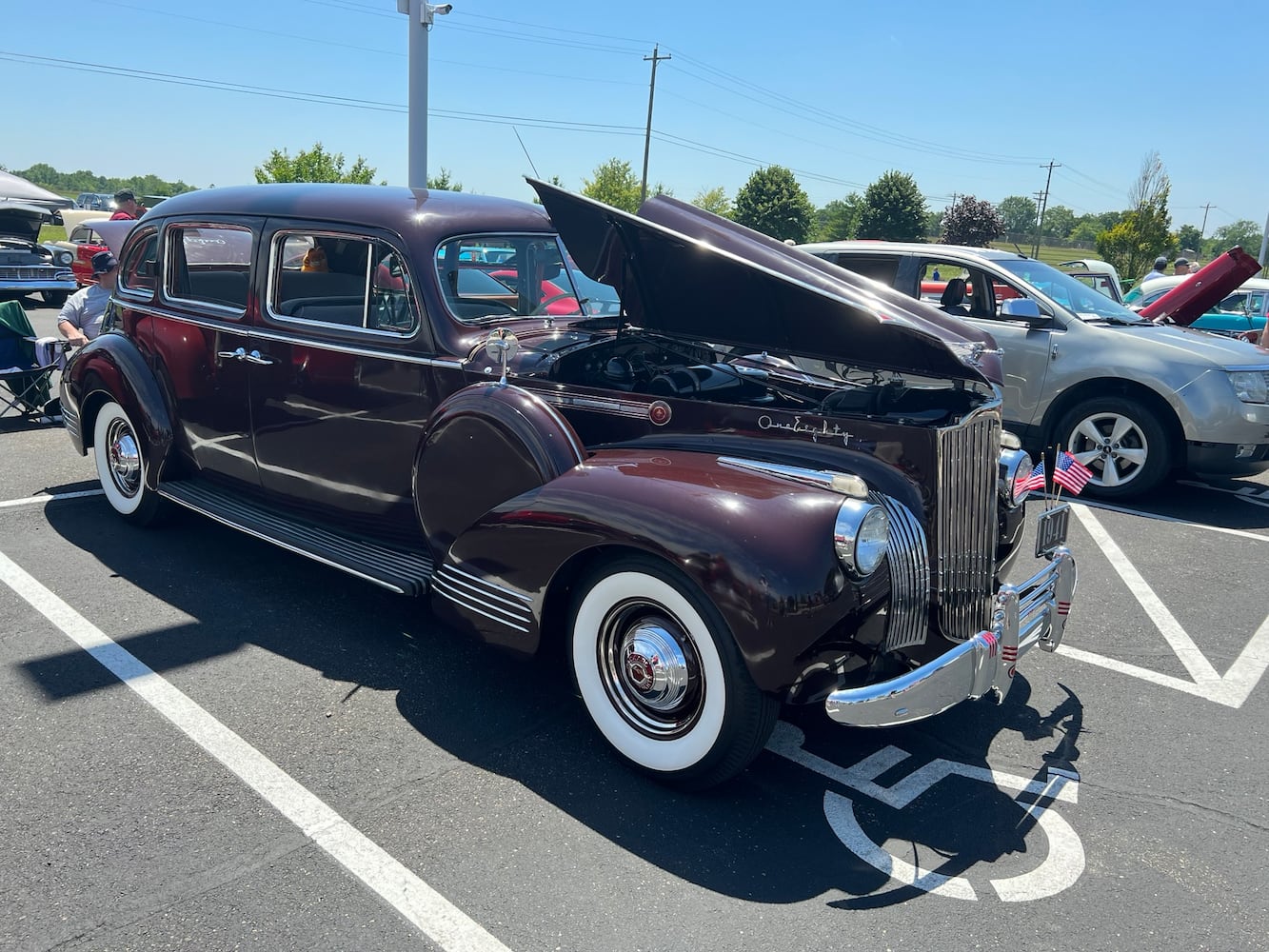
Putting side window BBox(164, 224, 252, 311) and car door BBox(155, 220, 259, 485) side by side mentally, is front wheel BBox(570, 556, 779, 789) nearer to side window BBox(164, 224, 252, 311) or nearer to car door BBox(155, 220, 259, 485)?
car door BBox(155, 220, 259, 485)

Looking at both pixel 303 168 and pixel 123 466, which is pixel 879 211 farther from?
pixel 123 466

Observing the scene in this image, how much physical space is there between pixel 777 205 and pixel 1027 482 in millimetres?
61449

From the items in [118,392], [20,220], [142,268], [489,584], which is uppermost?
[20,220]

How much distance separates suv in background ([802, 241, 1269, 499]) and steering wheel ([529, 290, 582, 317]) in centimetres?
368

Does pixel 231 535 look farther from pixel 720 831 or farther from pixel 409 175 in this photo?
pixel 409 175

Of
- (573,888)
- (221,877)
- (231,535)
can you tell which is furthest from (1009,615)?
(231,535)

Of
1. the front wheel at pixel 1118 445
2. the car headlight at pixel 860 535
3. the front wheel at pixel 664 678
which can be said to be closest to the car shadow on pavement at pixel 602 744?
the front wheel at pixel 664 678

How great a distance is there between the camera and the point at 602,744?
11.0ft

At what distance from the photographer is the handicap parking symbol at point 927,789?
2.66m

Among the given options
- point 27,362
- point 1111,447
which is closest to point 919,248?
point 1111,447

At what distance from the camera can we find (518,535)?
328 cm

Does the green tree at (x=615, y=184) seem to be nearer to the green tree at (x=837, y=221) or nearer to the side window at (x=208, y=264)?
the green tree at (x=837, y=221)

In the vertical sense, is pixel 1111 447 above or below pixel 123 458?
above

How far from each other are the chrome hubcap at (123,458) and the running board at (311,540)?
0.38 meters
